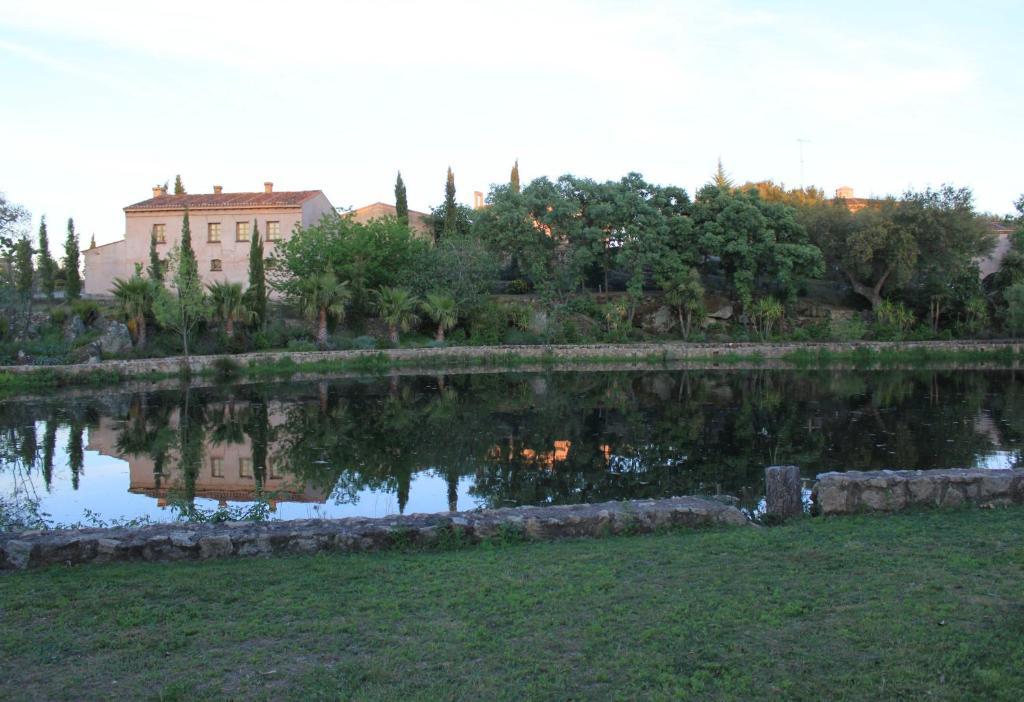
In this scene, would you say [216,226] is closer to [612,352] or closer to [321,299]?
[321,299]

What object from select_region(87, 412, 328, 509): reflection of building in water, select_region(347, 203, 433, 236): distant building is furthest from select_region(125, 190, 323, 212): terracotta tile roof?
select_region(87, 412, 328, 509): reflection of building in water

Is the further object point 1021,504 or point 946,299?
point 946,299

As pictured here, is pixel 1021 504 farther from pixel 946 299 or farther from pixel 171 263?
pixel 946 299

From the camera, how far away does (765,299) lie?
39906 millimetres

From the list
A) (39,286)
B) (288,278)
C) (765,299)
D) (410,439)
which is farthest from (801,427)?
(39,286)

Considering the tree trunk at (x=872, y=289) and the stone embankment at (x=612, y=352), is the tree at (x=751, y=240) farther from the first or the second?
the stone embankment at (x=612, y=352)

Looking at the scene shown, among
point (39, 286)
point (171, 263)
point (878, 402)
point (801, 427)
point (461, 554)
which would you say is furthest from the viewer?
point (39, 286)

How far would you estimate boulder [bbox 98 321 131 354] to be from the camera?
30359 millimetres

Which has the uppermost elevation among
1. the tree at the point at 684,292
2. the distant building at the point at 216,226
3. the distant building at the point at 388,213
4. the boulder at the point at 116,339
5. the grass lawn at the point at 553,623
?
the distant building at the point at 388,213

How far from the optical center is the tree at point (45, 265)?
43.9 m

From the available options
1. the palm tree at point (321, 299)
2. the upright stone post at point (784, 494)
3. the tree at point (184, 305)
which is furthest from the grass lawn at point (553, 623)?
the palm tree at point (321, 299)

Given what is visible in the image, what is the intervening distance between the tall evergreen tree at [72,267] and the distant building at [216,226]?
177 cm

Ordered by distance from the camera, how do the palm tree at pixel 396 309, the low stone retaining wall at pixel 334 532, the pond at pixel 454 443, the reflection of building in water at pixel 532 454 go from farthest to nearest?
the palm tree at pixel 396 309
the reflection of building in water at pixel 532 454
the pond at pixel 454 443
the low stone retaining wall at pixel 334 532

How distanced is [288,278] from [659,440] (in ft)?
102
